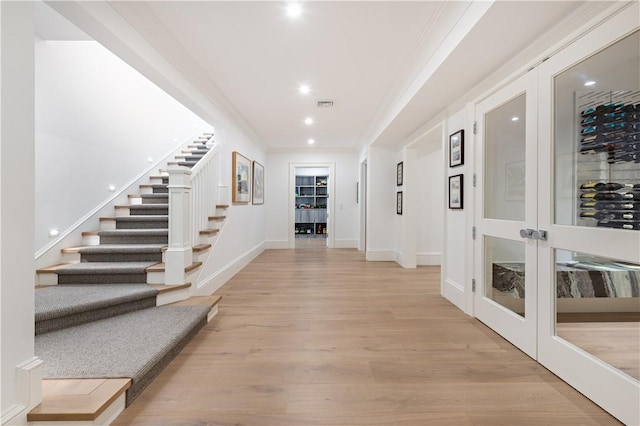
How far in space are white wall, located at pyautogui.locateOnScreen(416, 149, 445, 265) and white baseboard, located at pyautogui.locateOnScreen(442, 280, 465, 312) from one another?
2096mm

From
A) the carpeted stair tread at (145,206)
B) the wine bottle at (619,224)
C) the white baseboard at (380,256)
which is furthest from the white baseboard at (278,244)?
the wine bottle at (619,224)

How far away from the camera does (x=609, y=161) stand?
64.1 inches

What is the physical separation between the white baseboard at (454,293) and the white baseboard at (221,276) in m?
2.91

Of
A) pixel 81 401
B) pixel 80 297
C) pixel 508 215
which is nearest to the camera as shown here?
pixel 81 401

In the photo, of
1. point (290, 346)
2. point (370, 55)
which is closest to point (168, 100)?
point (370, 55)

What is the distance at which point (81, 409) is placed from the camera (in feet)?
4.42

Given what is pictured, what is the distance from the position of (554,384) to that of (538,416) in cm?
40

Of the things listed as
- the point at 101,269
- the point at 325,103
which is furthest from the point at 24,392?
the point at 325,103

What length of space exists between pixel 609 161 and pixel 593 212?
0.30m

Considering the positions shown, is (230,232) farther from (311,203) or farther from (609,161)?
(311,203)

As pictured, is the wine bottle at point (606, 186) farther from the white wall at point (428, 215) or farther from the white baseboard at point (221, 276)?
the white wall at point (428, 215)

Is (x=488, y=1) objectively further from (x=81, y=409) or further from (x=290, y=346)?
(x=81, y=409)

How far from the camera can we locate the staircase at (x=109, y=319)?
1.48 meters

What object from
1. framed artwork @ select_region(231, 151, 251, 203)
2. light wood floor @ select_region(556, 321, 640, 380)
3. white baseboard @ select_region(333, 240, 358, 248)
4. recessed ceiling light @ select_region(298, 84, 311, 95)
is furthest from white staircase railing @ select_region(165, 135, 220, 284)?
white baseboard @ select_region(333, 240, 358, 248)
